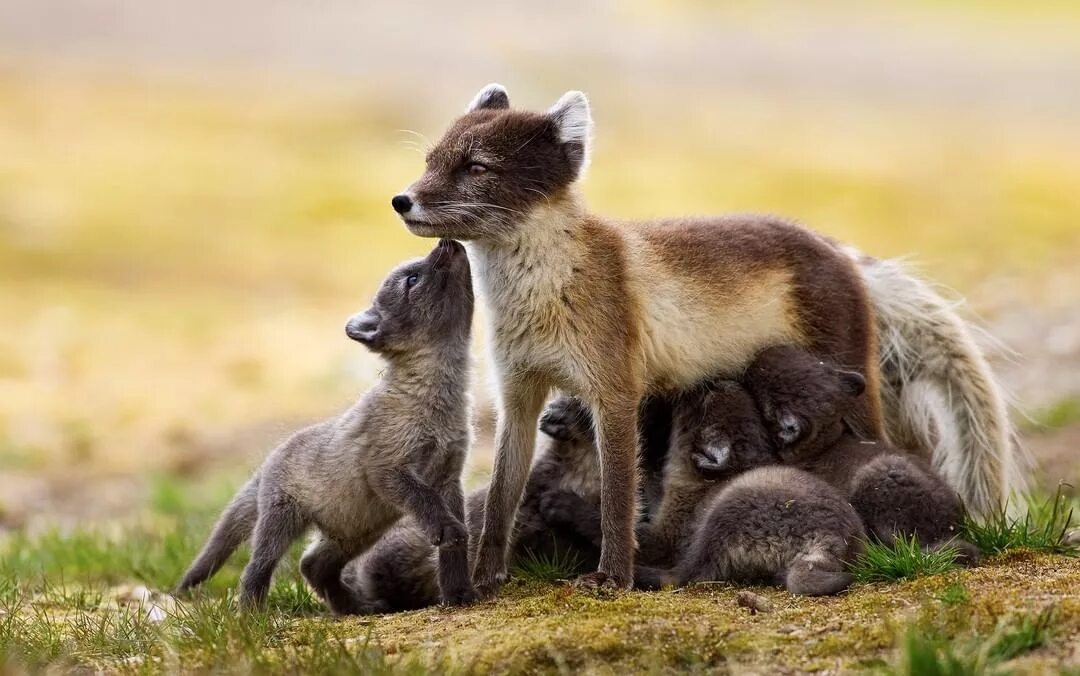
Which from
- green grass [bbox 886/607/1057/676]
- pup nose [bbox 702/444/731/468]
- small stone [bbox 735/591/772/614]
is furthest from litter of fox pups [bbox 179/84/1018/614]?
green grass [bbox 886/607/1057/676]

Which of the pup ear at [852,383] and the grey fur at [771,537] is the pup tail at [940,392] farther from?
the grey fur at [771,537]

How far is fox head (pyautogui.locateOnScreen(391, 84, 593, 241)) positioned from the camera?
6.93 meters

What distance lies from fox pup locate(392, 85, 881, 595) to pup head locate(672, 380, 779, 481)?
7.0 inches

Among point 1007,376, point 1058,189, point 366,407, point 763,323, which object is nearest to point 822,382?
point 763,323

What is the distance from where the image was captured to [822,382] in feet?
25.2

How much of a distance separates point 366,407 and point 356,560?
1058 millimetres

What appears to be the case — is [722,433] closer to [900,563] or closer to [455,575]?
[900,563]

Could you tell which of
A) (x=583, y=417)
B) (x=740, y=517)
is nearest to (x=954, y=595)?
(x=740, y=517)

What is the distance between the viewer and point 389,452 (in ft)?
22.5

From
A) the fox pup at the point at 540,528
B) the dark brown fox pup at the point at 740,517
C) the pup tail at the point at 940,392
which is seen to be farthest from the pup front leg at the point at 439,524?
the pup tail at the point at 940,392

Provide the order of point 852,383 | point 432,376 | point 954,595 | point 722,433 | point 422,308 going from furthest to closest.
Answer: point 852,383 < point 722,433 < point 422,308 < point 432,376 < point 954,595

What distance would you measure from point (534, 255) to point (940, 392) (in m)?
3.39

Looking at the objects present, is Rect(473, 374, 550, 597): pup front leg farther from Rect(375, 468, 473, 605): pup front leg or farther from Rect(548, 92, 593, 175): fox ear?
Rect(548, 92, 593, 175): fox ear

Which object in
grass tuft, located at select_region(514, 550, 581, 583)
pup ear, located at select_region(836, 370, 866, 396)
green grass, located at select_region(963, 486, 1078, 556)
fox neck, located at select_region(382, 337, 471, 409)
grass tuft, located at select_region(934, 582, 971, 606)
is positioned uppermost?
fox neck, located at select_region(382, 337, 471, 409)
